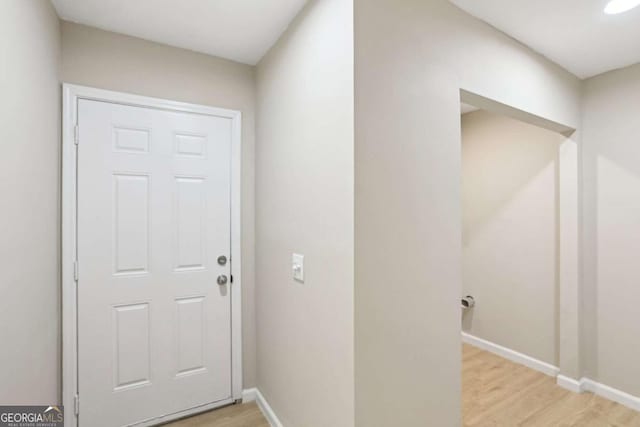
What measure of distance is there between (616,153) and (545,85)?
0.84 m

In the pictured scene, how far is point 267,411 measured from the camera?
6.88 ft

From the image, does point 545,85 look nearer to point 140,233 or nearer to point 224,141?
point 224,141

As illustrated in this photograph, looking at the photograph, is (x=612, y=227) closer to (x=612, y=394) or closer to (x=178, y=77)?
(x=612, y=394)

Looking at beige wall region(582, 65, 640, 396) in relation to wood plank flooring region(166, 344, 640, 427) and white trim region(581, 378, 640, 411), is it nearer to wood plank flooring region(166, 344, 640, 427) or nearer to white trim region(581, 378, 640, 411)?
white trim region(581, 378, 640, 411)

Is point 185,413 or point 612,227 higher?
point 612,227

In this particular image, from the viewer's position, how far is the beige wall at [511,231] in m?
2.76

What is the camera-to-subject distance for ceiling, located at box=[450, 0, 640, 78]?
1.64 meters

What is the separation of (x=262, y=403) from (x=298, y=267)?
119 cm

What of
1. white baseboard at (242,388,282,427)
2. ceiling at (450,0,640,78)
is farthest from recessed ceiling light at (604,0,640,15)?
white baseboard at (242,388,282,427)

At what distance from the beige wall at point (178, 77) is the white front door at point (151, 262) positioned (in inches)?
5.3

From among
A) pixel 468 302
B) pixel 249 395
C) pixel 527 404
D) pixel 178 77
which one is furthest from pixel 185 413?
pixel 468 302

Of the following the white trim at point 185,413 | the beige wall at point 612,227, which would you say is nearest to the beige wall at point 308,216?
the white trim at point 185,413

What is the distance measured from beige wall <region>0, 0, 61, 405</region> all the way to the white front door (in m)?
0.16

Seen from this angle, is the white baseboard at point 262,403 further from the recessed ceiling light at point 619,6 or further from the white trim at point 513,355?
the recessed ceiling light at point 619,6
